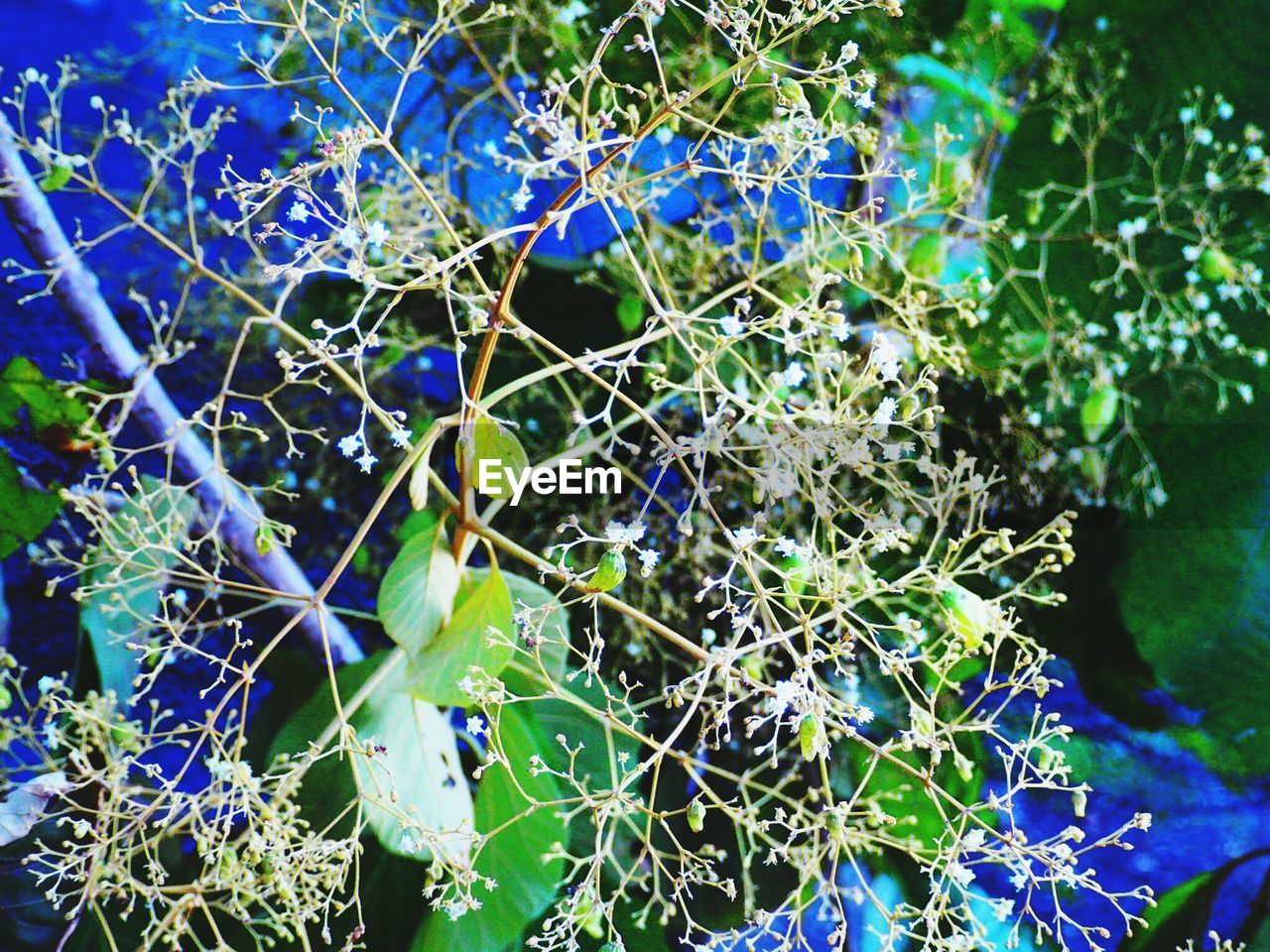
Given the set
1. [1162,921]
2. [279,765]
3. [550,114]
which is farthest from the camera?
[1162,921]

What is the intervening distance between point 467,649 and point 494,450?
13 cm

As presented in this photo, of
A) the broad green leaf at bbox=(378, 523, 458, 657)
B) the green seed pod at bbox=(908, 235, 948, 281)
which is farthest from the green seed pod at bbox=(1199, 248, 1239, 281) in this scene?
the broad green leaf at bbox=(378, 523, 458, 657)

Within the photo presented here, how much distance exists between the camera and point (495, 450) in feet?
2.08

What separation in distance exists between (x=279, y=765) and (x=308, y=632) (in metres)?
0.10

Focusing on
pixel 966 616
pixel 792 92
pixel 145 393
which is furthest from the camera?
pixel 145 393

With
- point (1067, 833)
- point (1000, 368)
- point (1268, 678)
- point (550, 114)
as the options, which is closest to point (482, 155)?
point (550, 114)

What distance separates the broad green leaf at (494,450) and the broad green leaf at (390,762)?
0.48 ft

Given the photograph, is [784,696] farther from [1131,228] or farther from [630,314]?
[1131,228]

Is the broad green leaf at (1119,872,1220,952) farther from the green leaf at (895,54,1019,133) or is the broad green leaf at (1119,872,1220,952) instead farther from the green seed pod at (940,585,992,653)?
the green leaf at (895,54,1019,133)

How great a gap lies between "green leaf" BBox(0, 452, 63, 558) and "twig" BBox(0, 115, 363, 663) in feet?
0.28

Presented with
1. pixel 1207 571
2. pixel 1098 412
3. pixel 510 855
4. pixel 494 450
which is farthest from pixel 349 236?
pixel 1207 571

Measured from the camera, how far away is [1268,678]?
2.50 feet

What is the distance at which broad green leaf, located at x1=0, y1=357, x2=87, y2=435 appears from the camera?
69 cm

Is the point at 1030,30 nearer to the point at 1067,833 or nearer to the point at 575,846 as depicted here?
the point at 1067,833
